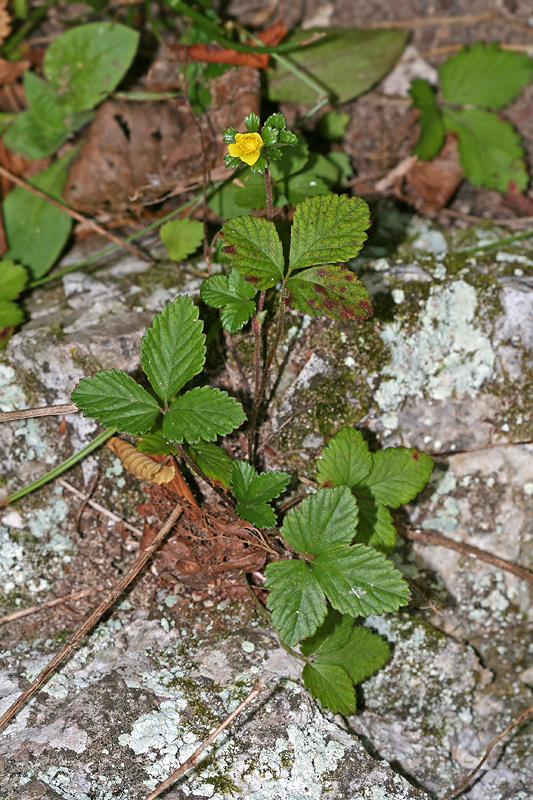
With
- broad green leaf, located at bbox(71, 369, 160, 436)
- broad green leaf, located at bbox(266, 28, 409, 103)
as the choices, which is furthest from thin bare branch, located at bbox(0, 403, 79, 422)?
broad green leaf, located at bbox(266, 28, 409, 103)

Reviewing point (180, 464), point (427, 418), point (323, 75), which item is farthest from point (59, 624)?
point (323, 75)

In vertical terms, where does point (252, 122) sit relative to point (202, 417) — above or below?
above

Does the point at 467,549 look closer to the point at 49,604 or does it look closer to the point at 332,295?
the point at 332,295

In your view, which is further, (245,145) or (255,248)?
(255,248)

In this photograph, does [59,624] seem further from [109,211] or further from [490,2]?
[490,2]

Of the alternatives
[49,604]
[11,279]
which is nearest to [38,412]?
[49,604]

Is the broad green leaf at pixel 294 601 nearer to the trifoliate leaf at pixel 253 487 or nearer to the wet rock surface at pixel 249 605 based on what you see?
the trifoliate leaf at pixel 253 487
